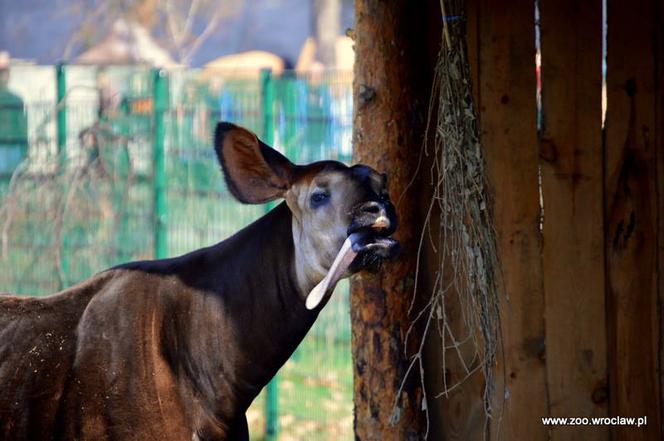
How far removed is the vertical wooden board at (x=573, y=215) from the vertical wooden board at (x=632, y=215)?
5cm

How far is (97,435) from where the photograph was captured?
13.6ft

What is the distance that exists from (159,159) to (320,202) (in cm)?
425

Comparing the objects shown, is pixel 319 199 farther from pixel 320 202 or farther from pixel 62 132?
pixel 62 132

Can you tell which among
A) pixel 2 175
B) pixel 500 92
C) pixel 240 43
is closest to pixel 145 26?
pixel 240 43

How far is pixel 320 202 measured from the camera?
428 cm

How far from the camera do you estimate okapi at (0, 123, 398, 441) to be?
13.6 ft

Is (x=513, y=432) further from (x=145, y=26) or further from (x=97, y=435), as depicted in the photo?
(x=145, y=26)

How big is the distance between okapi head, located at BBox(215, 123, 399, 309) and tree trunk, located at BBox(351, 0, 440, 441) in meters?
0.37

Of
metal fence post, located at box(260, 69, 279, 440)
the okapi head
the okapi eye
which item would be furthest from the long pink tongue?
metal fence post, located at box(260, 69, 279, 440)

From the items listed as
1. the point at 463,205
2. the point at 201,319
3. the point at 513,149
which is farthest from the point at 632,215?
the point at 201,319

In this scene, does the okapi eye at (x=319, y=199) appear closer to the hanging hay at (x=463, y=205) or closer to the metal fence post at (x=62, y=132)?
the hanging hay at (x=463, y=205)

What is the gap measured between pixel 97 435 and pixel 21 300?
0.74 m

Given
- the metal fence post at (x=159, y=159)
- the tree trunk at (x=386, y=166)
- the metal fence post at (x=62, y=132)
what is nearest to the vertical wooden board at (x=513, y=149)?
the tree trunk at (x=386, y=166)

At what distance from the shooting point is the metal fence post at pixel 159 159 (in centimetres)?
829
